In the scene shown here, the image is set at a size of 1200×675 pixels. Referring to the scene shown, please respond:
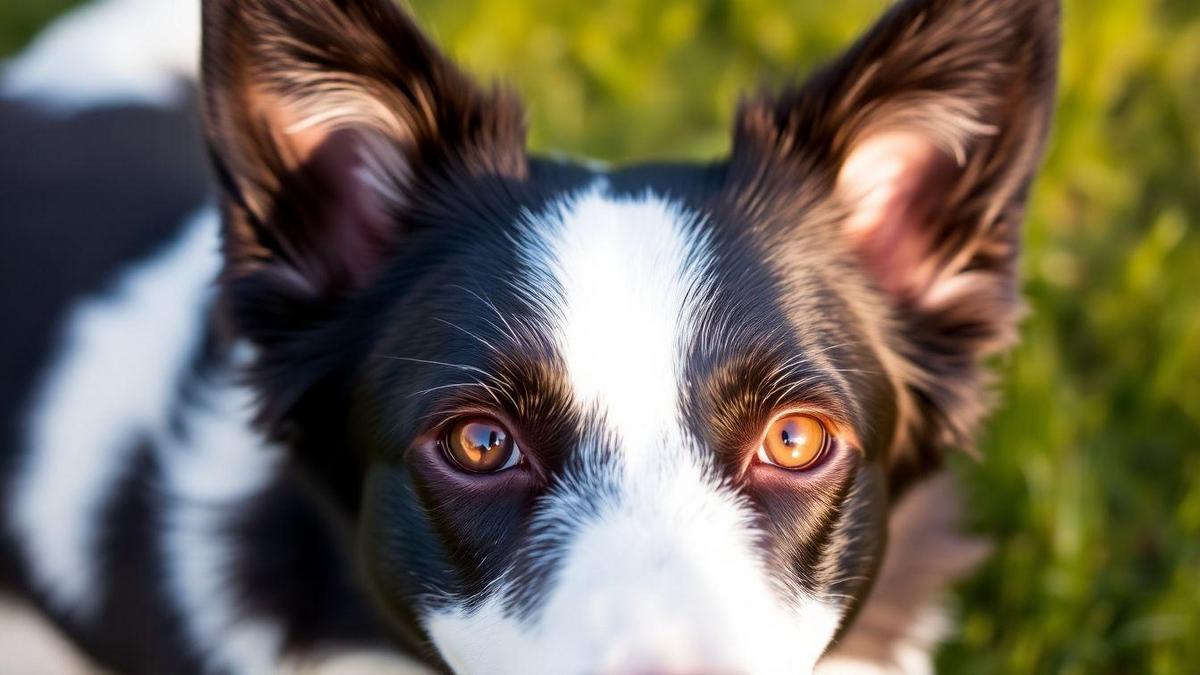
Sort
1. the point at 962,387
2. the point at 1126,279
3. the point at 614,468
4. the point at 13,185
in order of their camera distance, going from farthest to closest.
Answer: the point at 1126,279, the point at 13,185, the point at 962,387, the point at 614,468

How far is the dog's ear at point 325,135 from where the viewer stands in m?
2.05

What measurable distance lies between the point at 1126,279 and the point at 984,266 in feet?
5.56

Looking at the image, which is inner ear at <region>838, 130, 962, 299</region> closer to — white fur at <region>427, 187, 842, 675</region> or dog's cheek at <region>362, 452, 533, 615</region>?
white fur at <region>427, 187, 842, 675</region>

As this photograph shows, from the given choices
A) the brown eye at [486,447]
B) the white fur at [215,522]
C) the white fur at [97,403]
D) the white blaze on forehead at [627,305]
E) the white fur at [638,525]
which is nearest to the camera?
the white fur at [638,525]

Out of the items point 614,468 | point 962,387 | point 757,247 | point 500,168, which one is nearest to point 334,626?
point 614,468

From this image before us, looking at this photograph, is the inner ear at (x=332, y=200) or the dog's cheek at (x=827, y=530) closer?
the dog's cheek at (x=827, y=530)

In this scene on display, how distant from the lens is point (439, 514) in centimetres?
208

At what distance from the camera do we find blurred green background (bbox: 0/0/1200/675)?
127 inches

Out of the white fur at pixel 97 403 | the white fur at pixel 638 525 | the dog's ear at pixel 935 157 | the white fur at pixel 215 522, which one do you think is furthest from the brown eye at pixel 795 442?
the white fur at pixel 97 403

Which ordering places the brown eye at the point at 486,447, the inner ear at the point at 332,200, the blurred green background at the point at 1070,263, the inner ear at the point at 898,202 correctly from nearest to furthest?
the brown eye at the point at 486,447 → the inner ear at the point at 332,200 → the inner ear at the point at 898,202 → the blurred green background at the point at 1070,263

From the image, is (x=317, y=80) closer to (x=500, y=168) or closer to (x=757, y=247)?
(x=500, y=168)

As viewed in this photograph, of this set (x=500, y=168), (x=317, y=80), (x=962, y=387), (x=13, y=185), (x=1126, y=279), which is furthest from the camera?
(x=1126, y=279)

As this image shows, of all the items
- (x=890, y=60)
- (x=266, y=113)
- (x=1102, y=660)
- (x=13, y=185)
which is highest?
(x=890, y=60)

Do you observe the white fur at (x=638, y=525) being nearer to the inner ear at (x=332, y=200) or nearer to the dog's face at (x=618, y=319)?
the dog's face at (x=618, y=319)
